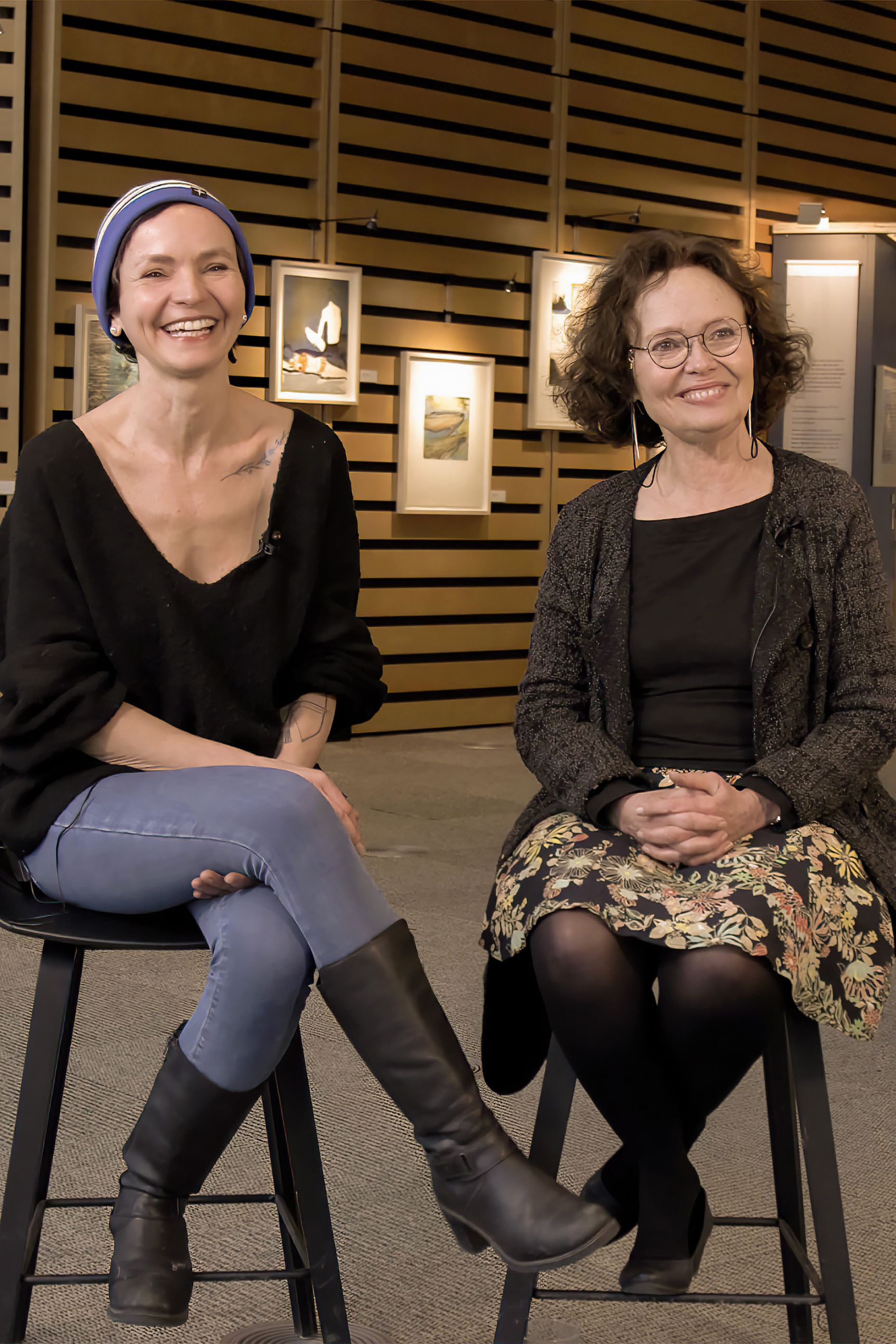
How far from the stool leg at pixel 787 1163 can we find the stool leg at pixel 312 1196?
1.84 feet

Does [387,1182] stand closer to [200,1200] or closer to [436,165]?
[200,1200]

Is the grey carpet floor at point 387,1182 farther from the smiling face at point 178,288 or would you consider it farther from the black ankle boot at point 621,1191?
the smiling face at point 178,288

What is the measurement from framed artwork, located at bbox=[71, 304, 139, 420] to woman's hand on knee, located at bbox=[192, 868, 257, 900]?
505 cm

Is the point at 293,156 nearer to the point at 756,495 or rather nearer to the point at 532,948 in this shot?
the point at 756,495

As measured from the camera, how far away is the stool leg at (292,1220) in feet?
5.90

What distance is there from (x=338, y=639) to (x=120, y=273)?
0.56 meters

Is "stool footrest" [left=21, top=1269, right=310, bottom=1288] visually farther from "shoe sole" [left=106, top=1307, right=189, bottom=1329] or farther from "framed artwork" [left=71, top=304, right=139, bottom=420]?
"framed artwork" [left=71, top=304, right=139, bottom=420]

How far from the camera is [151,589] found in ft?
5.93

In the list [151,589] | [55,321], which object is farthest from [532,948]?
[55,321]

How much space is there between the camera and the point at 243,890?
1.61 metres

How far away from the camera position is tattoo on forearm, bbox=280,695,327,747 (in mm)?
1915

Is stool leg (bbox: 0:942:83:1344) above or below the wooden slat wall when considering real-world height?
below

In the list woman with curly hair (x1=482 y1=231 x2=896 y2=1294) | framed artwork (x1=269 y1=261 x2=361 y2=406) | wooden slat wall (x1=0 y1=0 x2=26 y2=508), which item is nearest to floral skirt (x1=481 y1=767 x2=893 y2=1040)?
woman with curly hair (x1=482 y1=231 x2=896 y2=1294)

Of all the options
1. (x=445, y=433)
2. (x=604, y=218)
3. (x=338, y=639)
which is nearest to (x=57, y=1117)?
(x=338, y=639)
